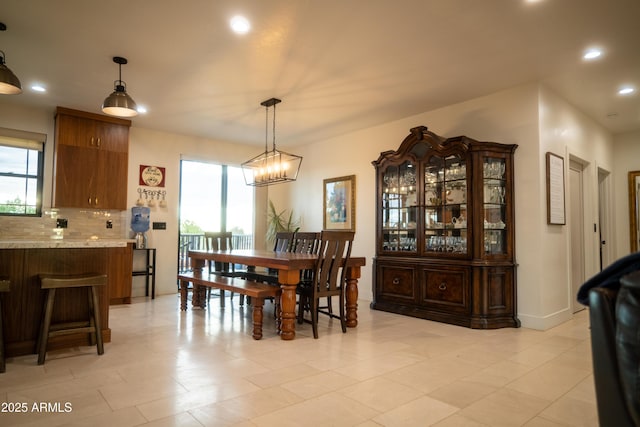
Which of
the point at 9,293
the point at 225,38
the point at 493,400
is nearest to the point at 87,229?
the point at 9,293

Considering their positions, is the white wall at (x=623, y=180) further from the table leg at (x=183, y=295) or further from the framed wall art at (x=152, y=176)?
the framed wall art at (x=152, y=176)

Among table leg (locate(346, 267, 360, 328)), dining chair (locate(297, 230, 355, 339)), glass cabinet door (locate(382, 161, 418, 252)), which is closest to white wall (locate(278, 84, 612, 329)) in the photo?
glass cabinet door (locate(382, 161, 418, 252))

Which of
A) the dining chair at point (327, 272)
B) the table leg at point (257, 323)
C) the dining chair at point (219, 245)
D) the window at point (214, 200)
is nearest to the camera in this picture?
the table leg at point (257, 323)

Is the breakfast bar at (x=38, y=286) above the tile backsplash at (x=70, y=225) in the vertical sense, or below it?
below

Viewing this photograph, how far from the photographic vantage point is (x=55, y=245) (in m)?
3.04

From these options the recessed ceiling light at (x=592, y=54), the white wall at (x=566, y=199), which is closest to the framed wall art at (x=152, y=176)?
the white wall at (x=566, y=199)

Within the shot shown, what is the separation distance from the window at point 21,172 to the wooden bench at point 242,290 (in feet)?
7.91

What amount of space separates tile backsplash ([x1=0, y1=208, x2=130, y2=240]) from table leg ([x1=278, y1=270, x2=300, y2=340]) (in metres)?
3.51

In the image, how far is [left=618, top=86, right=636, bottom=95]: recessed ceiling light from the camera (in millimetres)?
4289

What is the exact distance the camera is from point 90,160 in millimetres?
5398

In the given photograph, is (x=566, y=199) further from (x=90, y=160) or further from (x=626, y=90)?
(x=90, y=160)

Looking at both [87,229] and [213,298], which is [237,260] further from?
[87,229]

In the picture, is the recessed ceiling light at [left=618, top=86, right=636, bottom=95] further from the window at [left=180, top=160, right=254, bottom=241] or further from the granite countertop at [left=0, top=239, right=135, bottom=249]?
the window at [left=180, top=160, right=254, bottom=241]

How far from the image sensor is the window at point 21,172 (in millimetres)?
5043
